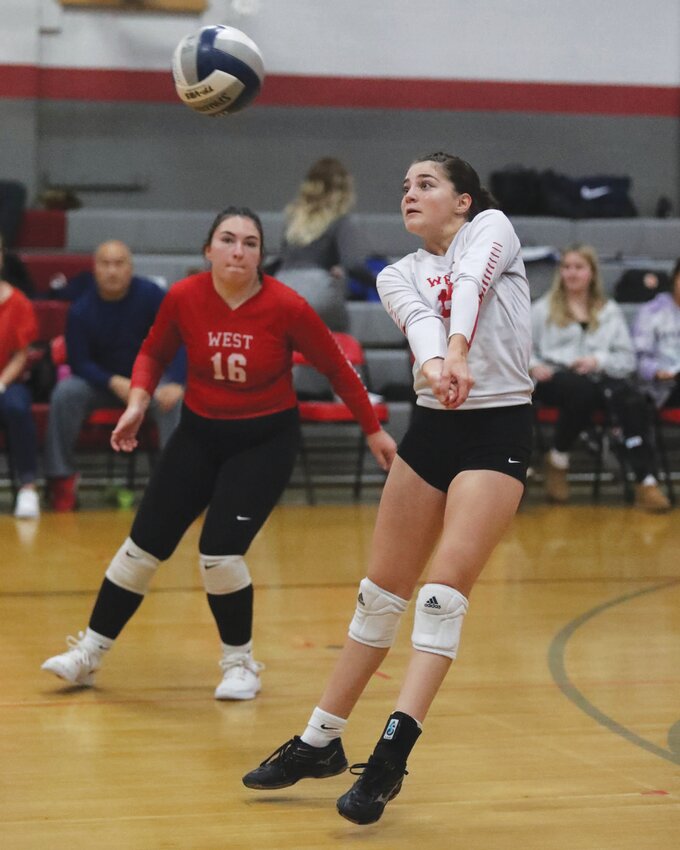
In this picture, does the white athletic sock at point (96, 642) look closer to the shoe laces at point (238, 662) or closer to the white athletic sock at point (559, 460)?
the shoe laces at point (238, 662)

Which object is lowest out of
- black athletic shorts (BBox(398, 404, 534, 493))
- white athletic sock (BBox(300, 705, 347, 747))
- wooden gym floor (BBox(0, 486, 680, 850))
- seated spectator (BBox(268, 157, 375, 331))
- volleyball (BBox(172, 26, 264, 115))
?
wooden gym floor (BBox(0, 486, 680, 850))

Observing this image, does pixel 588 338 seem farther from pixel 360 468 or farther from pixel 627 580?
pixel 627 580

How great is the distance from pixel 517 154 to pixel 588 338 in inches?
134

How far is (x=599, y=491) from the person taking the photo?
29.8 feet

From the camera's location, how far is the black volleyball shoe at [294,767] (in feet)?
11.2

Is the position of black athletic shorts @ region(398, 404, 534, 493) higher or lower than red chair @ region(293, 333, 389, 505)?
higher

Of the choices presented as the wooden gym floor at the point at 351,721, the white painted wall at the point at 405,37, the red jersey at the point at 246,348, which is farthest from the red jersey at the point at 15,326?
the red jersey at the point at 246,348

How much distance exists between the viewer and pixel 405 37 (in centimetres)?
1148

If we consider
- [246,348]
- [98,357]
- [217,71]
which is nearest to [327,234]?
[98,357]

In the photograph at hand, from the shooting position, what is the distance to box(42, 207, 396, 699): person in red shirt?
4375mm

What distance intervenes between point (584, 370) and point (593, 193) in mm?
2881

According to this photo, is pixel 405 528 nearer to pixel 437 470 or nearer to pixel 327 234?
pixel 437 470

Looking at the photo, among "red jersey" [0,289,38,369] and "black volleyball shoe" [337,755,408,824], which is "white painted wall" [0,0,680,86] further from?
"black volleyball shoe" [337,755,408,824]

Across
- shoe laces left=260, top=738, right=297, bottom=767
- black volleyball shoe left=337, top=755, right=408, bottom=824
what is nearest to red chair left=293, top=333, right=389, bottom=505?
shoe laces left=260, top=738, right=297, bottom=767
